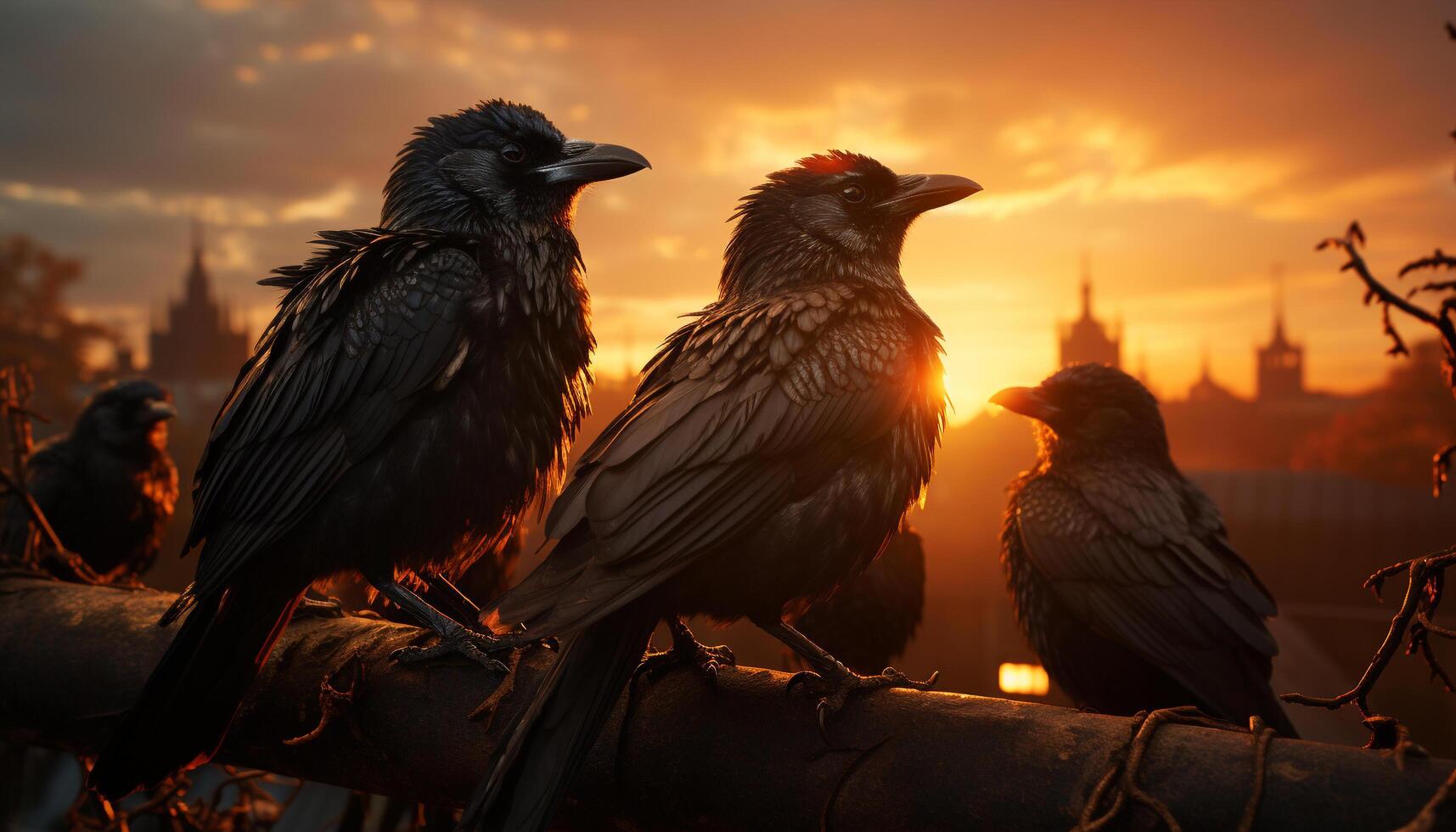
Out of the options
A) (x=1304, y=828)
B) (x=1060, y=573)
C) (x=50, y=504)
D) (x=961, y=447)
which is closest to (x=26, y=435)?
(x=50, y=504)

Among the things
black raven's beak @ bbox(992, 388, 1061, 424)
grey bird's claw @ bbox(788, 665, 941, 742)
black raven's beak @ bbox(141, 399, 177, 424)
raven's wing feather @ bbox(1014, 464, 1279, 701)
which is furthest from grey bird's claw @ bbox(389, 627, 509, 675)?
A: black raven's beak @ bbox(141, 399, 177, 424)

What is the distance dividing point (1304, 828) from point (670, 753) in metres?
1.18

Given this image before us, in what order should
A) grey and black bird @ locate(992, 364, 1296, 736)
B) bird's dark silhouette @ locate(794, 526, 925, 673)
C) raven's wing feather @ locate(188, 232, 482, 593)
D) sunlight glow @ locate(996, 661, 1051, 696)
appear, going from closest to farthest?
1. raven's wing feather @ locate(188, 232, 482, 593)
2. grey and black bird @ locate(992, 364, 1296, 736)
3. bird's dark silhouette @ locate(794, 526, 925, 673)
4. sunlight glow @ locate(996, 661, 1051, 696)

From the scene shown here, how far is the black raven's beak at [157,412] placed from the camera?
5625mm

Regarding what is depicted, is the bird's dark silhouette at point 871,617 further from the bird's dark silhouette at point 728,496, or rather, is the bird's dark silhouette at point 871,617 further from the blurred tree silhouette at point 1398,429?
the blurred tree silhouette at point 1398,429

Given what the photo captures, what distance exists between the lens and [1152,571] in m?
3.62

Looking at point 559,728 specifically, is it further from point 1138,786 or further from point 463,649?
point 1138,786

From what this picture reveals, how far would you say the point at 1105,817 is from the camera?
1.59 m

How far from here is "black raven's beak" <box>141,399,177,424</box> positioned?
5625 mm

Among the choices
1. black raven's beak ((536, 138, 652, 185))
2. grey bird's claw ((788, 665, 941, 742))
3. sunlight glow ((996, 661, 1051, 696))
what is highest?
black raven's beak ((536, 138, 652, 185))

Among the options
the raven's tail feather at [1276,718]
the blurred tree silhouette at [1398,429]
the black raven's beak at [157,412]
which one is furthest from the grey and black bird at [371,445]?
the blurred tree silhouette at [1398,429]

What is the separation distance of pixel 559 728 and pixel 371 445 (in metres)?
1.11

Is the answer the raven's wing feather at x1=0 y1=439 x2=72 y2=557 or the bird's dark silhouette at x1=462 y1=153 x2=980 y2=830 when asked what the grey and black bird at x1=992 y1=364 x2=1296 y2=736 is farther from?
the raven's wing feather at x1=0 y1=439 x2=72 y2=557

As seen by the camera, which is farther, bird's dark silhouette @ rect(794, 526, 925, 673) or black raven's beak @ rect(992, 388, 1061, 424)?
black raven's beak @ rect(992, 388, 1061, 424)
